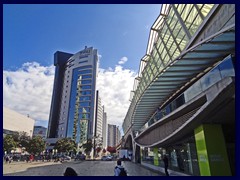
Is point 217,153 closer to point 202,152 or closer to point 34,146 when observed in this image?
point 202,152

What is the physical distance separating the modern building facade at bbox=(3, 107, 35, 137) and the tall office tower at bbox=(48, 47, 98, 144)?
24521 millimetres

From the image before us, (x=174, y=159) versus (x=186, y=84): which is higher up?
(x=186, y=84)

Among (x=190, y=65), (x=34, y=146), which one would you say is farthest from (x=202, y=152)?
(x=34, y=146)

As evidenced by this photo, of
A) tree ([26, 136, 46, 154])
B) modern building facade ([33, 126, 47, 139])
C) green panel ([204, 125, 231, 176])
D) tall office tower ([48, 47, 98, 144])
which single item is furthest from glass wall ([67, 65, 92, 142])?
green panel ([204, 125, 231, 176])

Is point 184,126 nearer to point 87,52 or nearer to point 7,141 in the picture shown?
point 7,141

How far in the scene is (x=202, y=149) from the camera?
33.9ft

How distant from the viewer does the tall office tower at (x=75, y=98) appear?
88562 millimetres

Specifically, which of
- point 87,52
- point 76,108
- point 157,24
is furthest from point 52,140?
point 157,24

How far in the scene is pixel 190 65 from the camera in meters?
12.8

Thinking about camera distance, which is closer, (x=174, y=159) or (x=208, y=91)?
(x=208, y=91)

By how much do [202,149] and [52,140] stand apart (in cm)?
8003

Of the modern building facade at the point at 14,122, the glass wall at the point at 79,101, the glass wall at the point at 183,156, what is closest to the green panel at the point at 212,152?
the glass wall at the point at 183,156

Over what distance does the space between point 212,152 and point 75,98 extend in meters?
87.2
